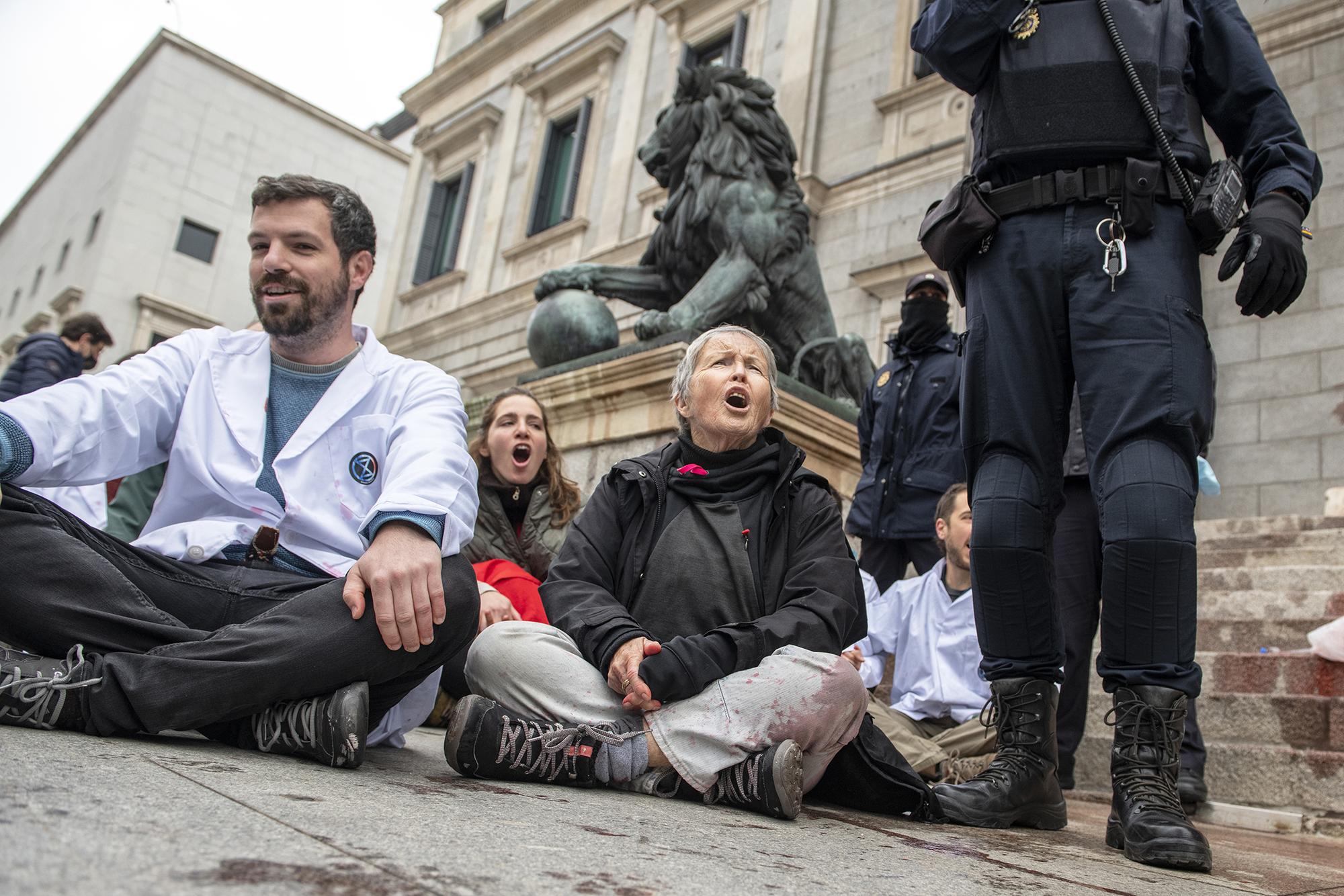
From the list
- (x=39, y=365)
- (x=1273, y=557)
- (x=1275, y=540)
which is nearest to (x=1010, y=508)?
(x=1273, y=557)

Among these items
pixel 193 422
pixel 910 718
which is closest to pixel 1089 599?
pixel 910 718

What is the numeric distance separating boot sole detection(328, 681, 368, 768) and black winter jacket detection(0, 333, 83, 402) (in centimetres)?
396

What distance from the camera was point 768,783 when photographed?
71.9 inches

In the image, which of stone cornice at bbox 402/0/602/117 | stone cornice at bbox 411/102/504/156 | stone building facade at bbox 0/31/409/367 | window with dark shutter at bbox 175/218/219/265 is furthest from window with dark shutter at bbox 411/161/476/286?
window with dark shutter at bbox 175/218/219/265

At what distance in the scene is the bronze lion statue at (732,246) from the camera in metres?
5.02

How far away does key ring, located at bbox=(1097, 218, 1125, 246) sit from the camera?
7.00 ft

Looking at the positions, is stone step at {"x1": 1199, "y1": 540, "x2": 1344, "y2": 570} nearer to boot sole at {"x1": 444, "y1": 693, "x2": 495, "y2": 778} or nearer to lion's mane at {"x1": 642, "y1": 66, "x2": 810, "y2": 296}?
lion's mane at {"x1": 642, "y1": 66, "x2": 810, "y2": 296}

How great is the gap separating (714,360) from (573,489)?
1.29m

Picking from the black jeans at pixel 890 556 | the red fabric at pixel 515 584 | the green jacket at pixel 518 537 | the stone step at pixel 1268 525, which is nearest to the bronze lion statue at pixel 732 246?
the black jeans at pixel 890 556

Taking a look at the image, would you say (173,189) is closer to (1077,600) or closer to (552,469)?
(552,469)

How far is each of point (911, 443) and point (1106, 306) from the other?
86.0 inches

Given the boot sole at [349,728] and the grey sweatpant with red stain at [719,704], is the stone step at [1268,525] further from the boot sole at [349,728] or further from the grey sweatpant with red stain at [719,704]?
the boot sole at [349,728]

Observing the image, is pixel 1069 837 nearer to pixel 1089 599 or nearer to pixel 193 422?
pixel 1089 599

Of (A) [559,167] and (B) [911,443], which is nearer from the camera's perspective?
(B) [911,443]
